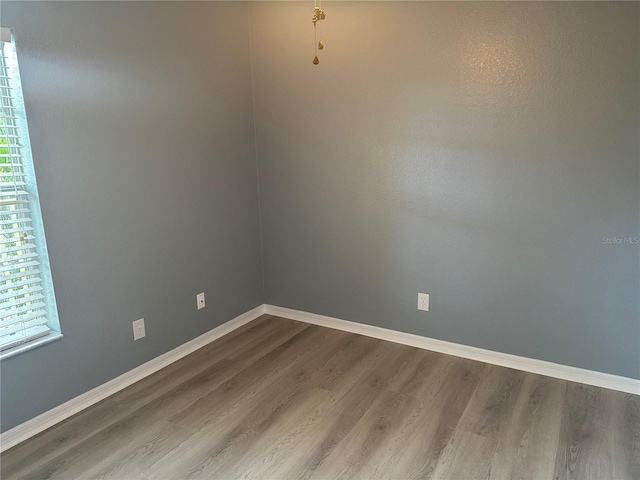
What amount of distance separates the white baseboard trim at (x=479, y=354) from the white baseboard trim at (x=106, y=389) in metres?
0.59

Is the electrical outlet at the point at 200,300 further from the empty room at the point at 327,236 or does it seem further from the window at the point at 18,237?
the window at the point at 18,237

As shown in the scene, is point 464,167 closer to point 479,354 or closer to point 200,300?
point 479,354

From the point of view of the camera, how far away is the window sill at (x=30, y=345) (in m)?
2.04

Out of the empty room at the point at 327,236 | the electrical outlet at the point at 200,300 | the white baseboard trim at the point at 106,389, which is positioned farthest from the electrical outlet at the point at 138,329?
the electrical outlet at the point at 200,300

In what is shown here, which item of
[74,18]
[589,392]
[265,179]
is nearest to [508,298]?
[589,392]

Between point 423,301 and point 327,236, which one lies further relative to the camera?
point 327,236

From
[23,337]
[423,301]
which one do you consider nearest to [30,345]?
[23,337]

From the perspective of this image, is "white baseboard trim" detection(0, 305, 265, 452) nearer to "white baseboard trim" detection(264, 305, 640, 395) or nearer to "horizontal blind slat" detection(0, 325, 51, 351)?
"horizontal blind slat" detection(0, 325, 51, 351)

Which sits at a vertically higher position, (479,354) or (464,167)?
(464,167)

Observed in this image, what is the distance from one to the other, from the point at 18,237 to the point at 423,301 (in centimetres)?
235

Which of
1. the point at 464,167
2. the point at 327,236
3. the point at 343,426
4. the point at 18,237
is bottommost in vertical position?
the point at 343,426

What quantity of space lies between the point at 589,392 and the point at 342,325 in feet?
5.28

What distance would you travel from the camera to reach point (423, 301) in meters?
2.96

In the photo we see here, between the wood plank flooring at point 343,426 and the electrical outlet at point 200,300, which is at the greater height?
the electrical outlet at point 200,300
